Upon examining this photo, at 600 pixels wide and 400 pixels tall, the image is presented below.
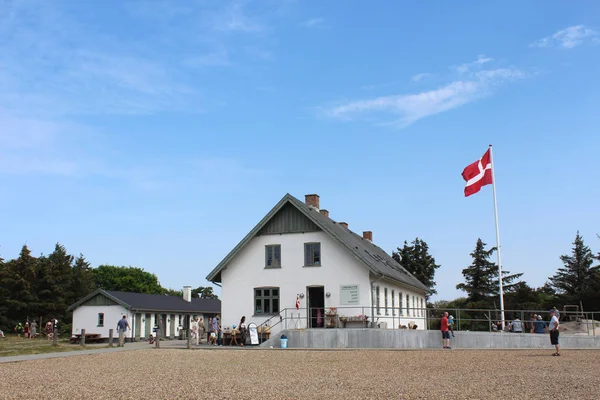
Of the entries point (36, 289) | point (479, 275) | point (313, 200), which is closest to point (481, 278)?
point (479, 275)

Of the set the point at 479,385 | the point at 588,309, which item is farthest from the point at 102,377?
the point at 588,309

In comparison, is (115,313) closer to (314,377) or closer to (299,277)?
(299,277)

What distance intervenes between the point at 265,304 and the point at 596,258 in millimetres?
37951

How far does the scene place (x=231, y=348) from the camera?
28531mm

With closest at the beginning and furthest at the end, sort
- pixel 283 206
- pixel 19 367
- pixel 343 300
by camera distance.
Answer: pixel 19 367, pixel 343 300, pixel 283 206

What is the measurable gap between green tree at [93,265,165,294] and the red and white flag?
68.4 meters

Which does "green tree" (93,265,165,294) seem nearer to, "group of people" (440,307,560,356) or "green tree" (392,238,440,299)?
"green tree" (392,238,440,299)

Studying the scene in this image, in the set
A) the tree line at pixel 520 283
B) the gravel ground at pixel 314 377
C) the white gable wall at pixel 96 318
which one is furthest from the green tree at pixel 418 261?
the gravel ground at pixel 314 377

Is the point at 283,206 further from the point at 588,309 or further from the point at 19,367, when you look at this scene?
the point at 588,309

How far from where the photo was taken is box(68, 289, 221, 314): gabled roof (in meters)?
44.3

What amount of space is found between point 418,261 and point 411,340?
41718 mm

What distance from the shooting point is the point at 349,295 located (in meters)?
31.0

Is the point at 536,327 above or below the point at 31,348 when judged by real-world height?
above

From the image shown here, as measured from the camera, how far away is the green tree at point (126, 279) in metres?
90.9
